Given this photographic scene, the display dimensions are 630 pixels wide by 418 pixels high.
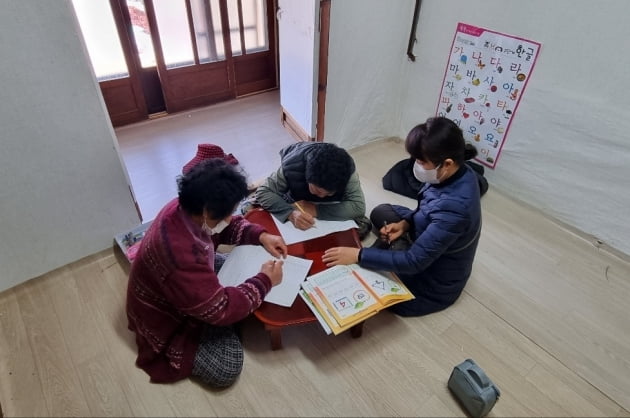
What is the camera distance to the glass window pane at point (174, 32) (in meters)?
2.79

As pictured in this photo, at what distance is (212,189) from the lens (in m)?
1.08

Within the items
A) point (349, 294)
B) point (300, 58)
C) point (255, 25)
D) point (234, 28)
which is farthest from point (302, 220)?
point (255, 25)

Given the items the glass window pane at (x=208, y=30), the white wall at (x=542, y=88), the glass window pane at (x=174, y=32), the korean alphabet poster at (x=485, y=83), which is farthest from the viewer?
the glass window pane at (x=208, y=30)

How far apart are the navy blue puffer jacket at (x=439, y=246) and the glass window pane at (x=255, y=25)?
2469 mm

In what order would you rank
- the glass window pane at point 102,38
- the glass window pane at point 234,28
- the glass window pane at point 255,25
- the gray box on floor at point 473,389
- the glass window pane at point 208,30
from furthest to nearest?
1. the glass window pane at point 255,25
2. the glass window pane at point 234,28
3. the glass window pane at point 208,30
4. the glass window pane at point 102,38
5. the gray box on floor at point 473,389

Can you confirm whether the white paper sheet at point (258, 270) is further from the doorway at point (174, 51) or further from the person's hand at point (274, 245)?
the doorway at point (174, 51)

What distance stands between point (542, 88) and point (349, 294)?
5.19 ft

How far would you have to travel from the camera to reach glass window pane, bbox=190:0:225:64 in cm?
293

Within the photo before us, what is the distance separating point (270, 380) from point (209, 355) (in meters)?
0.25

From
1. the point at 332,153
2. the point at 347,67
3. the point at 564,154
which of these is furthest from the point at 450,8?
the point at 332,153

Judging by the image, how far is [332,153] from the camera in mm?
1436

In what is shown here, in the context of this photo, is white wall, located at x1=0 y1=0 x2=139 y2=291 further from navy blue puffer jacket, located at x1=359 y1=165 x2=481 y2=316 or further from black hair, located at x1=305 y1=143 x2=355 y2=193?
navy blue puffer jacket, located at x1=359 y1=165 x2=481 y2=316

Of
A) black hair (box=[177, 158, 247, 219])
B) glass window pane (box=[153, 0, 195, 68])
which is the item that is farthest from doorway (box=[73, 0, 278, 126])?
black hair (box=[177, 158, 247, 219])

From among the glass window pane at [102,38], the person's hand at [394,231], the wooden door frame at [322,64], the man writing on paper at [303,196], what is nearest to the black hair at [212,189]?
the man writing on paper at [303,196]
